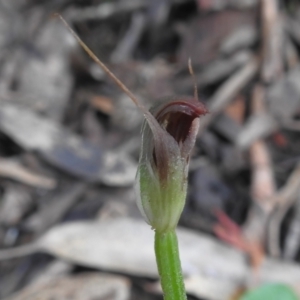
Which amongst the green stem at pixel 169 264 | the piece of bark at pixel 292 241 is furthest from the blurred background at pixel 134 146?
the green stem at pixel 169 264

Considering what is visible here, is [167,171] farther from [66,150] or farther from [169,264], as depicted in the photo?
[66,150]

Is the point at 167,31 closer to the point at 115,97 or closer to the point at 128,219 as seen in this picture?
the point at 115,97

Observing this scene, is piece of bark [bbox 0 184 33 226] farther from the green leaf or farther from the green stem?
the green stem

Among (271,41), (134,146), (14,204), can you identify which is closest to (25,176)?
(14,204)

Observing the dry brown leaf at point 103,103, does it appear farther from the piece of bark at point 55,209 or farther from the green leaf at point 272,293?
the green leaf at point 272,293

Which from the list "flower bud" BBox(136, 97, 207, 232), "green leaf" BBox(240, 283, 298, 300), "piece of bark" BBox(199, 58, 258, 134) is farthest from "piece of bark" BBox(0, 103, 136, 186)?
"flower bud" BBox(136, 97, 207, 232)

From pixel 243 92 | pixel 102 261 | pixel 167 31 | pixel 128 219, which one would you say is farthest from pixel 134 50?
pixel 102 261
